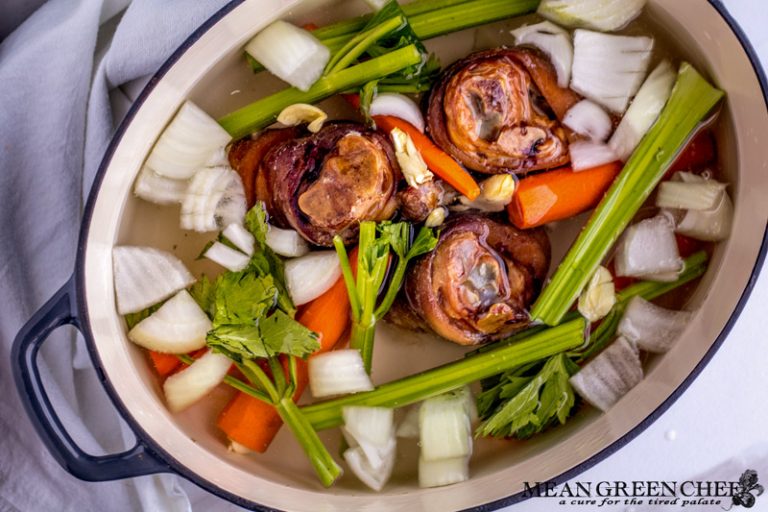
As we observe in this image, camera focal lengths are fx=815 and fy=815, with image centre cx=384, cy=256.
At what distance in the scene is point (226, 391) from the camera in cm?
186

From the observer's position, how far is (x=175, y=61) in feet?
5.26

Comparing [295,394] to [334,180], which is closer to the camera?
[334,180]

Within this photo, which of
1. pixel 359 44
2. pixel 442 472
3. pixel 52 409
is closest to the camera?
pixel 52 409

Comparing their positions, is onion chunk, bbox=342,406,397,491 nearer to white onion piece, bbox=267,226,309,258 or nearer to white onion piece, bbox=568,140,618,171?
white onion piece, bbox=267,226,309,258

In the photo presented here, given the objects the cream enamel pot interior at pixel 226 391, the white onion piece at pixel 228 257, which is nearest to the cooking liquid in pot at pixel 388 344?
the cream enamel pot interior at pixel 226 391

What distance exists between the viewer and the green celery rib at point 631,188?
172 cm

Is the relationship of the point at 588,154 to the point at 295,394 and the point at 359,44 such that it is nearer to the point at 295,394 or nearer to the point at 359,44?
the point at 359,44

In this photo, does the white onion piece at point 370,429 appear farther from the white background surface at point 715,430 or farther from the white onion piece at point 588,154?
the white onion piece at point 588,154

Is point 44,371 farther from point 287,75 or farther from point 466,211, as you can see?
point 466,211

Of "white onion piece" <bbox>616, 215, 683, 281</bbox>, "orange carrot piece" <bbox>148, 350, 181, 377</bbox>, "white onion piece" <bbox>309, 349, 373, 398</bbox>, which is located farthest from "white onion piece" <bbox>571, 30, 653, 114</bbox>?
"orange carrot piece" <bbox>148, 350, 181, 377</bbox>

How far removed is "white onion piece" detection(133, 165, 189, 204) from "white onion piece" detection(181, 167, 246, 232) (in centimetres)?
2

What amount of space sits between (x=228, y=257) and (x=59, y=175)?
48 cm

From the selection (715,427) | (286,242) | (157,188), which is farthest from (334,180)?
(715,427)

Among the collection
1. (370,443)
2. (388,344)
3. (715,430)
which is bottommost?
(715,430)
